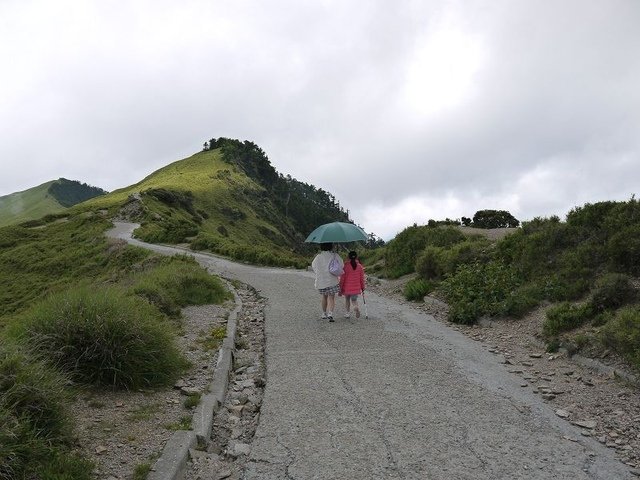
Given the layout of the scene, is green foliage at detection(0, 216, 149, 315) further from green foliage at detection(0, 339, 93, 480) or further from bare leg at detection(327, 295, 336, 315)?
green foliage at detection(0, 339, 93, 480)

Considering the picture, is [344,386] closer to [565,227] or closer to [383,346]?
[383,346]

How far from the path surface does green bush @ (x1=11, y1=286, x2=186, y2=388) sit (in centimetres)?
158

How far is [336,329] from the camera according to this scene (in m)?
9.92

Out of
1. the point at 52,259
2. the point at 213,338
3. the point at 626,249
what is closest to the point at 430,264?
the point at 626,249

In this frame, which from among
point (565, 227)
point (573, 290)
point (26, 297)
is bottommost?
point (26, 297)

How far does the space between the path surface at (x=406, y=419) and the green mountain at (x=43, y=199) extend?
130324 millimetres

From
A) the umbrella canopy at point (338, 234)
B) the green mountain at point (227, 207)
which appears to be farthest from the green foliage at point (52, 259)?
the umbrella canopy at point (338, 234)

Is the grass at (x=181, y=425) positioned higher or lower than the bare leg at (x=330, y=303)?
lower

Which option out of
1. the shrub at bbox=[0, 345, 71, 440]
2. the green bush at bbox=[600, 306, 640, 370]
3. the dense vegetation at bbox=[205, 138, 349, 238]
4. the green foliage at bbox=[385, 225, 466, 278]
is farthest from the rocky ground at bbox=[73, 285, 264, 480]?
the dense vegetation at bbox=[205, 138, 349, 238]

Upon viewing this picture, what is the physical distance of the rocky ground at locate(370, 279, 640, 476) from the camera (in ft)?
16.6

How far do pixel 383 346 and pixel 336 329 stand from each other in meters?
1.65

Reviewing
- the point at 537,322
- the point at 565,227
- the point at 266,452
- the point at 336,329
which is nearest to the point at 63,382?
the point at 266,452

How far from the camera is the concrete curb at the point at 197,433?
4.11 metres

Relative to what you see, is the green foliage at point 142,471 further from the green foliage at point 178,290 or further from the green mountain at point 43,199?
the green mountain at point 43,199
